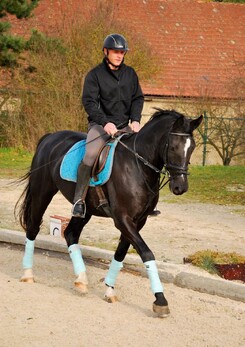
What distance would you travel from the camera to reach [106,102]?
8.46 m

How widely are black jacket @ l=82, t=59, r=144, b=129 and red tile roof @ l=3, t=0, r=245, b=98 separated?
2481 cm

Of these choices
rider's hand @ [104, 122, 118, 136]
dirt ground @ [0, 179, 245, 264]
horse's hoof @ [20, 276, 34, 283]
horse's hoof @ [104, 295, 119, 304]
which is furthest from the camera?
dirt ground @ [0, 179, 245, 264]

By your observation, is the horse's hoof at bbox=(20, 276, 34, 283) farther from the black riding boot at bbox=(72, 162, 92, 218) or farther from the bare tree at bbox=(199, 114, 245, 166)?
the bare tree at bbox=(199, 114, 245, 166)

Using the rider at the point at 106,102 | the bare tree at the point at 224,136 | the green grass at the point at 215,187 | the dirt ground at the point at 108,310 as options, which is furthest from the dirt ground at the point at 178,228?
the bare tree at the point at 224,136

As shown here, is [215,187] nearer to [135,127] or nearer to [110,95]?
[135,127]

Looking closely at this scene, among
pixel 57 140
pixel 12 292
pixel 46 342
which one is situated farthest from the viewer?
pixel 57 140

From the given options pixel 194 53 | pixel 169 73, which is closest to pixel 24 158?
pixel 169 73

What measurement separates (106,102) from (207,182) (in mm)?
11615

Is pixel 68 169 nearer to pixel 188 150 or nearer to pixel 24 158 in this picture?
pixel 188 150

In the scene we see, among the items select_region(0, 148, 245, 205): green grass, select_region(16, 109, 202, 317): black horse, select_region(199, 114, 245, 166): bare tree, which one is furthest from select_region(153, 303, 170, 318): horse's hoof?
select_region(199, 114, 245, 166): bare tree

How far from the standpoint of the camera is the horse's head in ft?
24.6

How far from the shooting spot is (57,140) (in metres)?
9.58

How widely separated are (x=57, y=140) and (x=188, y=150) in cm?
247

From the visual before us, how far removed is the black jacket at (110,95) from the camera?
836 centimetres
